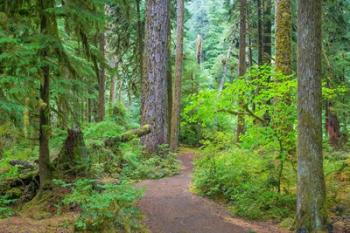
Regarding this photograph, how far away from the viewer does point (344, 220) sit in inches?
314

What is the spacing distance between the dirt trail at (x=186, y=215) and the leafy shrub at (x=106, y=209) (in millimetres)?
771

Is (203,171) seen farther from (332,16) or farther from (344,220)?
(332,16)

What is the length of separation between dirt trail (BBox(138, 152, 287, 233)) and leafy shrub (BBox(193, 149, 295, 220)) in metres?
0.38

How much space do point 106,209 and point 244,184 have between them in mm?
3985

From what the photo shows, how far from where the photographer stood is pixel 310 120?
23.9ft

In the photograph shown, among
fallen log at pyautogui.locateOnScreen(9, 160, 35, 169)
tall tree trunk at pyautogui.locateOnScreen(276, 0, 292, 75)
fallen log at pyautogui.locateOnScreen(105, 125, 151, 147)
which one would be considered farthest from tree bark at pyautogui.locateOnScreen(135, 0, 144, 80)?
fallen log at pyautogui.locateOnScreen(9, 160, 35, 169)

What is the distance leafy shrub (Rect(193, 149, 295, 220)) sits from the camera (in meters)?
8.76

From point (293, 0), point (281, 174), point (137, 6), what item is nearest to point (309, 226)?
point (281, 174)

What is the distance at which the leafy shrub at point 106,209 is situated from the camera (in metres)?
6.21

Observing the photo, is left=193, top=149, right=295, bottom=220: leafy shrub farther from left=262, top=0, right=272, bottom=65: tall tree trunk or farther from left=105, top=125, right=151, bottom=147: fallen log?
left=262, top=0, right=272, bottom=65: tall tree trunk

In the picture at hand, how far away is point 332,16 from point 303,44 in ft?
44.9

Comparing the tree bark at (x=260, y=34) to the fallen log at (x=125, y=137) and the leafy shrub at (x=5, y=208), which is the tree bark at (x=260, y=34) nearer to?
the fallen log at (x=125, y=137)

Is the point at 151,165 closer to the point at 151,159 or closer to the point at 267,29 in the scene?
the point at 151,159

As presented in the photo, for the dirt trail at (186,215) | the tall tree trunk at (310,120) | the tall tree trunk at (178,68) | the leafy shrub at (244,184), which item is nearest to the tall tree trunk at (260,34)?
the tall tree trunk at (178,68)
